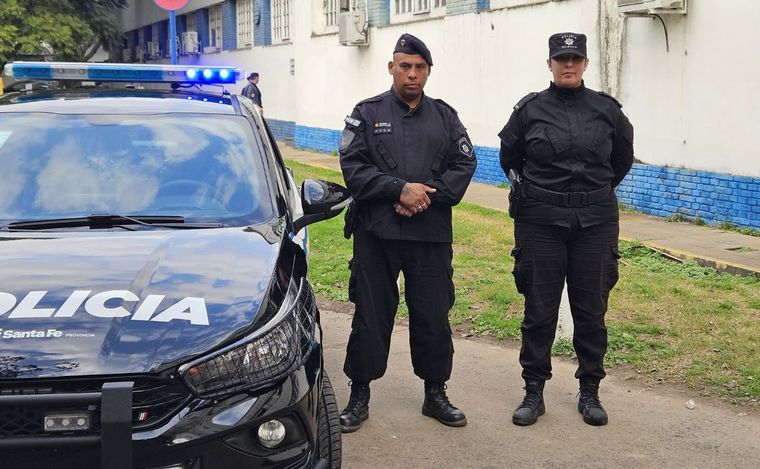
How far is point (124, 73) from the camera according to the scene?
5.46 metres

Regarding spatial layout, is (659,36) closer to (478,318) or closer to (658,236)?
(658,236)

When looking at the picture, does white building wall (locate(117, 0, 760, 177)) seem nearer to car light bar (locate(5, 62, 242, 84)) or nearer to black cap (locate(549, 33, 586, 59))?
black cap (locate(549, 33, 586, 59))

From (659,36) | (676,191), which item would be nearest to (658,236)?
(676,191)

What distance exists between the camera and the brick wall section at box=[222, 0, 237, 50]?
28.8 metres

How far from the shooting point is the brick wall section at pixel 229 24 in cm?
2883

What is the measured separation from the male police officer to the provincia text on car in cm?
25

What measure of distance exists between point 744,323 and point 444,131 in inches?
113

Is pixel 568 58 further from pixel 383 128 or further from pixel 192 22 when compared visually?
pixel 192 22

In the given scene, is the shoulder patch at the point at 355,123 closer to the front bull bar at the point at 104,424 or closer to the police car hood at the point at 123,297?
the police car hood at the point at 123,297

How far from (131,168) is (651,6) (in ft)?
25.4

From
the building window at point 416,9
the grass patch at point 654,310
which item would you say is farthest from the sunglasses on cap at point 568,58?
the building window at point 416,9

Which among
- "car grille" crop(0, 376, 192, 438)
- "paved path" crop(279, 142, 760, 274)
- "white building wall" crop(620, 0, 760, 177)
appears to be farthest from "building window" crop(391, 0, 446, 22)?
"car grille" crop(0, 376, 192, 438)

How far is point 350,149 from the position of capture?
469cm

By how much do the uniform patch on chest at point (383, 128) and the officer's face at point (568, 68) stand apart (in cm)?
85
